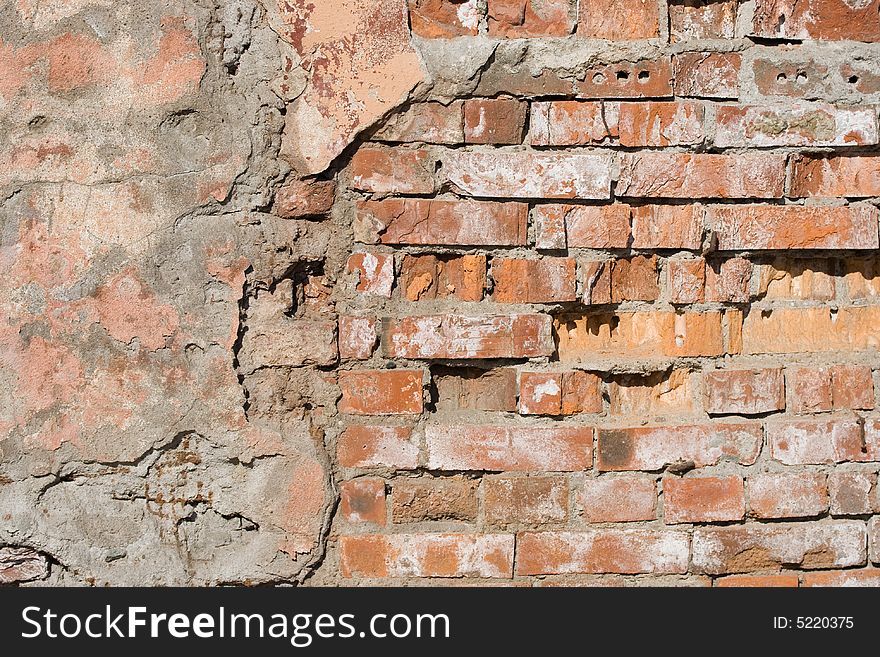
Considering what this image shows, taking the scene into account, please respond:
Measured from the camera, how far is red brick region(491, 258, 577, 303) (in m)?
1.36

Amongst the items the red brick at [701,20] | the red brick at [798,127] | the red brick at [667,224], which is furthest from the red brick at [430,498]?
the red brick at [701,20]

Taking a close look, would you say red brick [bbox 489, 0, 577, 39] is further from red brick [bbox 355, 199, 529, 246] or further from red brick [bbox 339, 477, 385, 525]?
red brick [bbox 339, 477, 385, 525]

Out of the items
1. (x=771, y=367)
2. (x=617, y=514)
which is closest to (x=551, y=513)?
(x=617, y=514)

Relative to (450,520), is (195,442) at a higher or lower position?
higher

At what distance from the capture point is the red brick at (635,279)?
1.38m

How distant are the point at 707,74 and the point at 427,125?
51cm

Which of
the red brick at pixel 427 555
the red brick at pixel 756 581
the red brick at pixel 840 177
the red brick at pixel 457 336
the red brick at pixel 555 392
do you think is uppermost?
Answer: the red brick at pixel 840 177

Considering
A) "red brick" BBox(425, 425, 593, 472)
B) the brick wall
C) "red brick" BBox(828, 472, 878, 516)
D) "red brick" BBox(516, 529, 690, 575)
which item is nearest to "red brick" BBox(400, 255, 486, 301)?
the brick wall

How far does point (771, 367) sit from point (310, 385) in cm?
84

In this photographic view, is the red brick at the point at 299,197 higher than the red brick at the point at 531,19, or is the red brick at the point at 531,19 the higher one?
the red brick at the point at 531,19

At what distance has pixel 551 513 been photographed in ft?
4.56

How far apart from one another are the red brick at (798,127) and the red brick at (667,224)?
0.45 feet

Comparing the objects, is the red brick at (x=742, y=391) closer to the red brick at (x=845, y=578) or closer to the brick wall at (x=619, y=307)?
the brick wall at (x=619, y=307)

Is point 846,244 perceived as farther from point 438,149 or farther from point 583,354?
point 438,149
